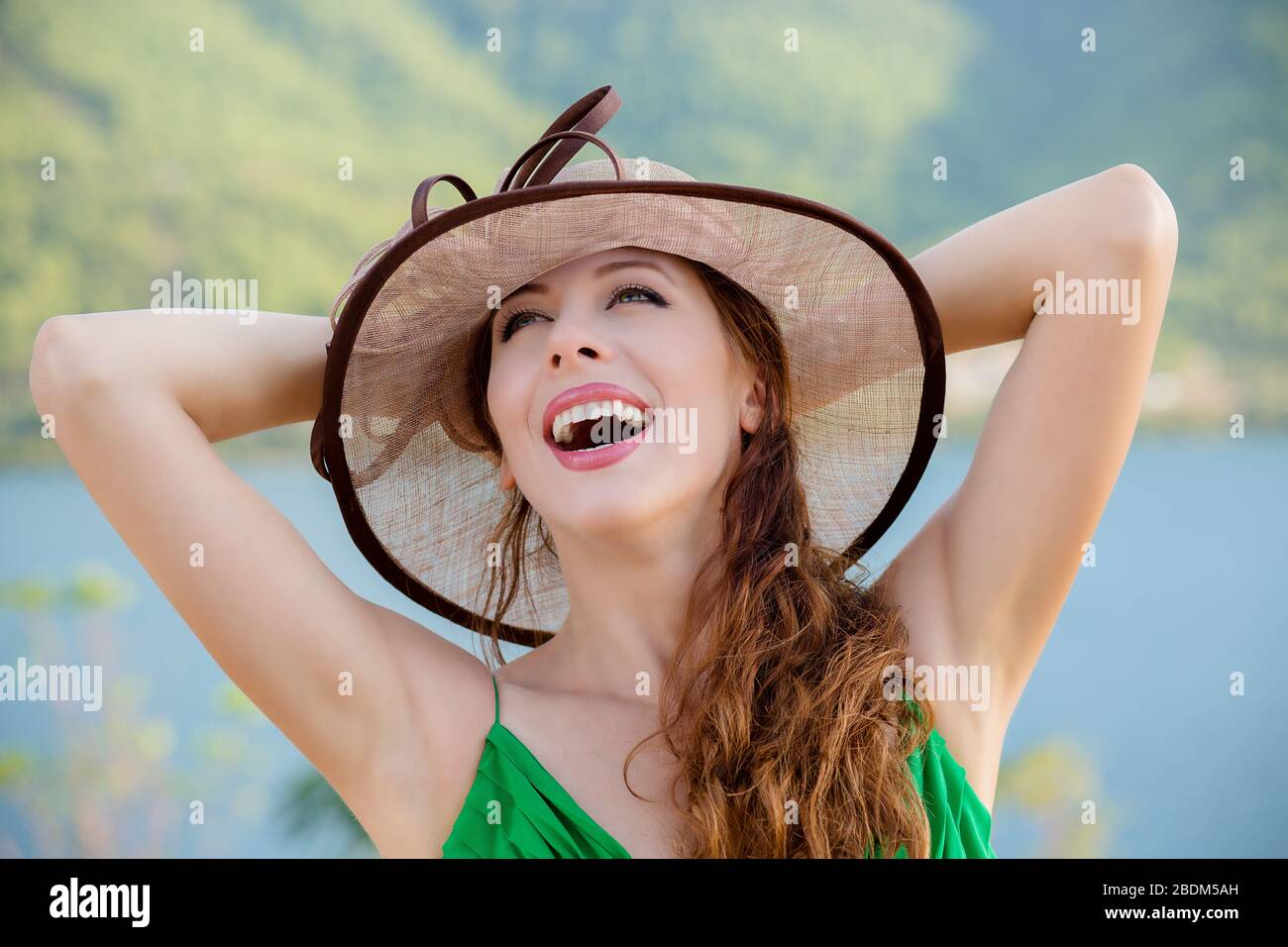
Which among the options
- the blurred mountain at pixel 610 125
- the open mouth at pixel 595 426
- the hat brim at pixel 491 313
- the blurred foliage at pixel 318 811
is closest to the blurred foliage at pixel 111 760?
the blurred foliage at pixel 318 811

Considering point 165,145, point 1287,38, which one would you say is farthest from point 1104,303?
point 1287,38

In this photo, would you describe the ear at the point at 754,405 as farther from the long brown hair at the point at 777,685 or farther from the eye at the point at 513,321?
the eye at the point at 513,321

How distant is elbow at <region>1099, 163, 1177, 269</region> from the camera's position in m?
1.44

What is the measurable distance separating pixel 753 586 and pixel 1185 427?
10176 mm

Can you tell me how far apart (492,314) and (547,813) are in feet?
1.97

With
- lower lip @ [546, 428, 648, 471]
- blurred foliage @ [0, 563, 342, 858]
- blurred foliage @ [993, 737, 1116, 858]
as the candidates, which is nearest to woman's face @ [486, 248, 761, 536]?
lower lip @ [546, 428, 648, 471]

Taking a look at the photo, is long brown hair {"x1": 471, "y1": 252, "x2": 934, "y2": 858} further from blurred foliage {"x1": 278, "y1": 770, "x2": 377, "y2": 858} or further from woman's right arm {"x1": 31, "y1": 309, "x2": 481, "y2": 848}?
blurred foliage {"x1": 278, "y1": 770, "x2": 377, "y2": 858}

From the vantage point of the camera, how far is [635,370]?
1.44 m

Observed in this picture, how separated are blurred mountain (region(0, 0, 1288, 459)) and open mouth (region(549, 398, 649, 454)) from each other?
25.5 ft

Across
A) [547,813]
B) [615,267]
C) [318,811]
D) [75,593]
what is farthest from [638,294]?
[75,593]

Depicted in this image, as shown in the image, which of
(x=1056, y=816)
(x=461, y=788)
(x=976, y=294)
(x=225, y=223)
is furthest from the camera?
(x=225, y=223)
